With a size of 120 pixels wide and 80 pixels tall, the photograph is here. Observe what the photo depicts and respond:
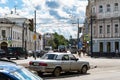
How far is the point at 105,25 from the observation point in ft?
253

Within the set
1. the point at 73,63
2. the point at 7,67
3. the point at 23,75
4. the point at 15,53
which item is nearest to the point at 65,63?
the point at 73,63

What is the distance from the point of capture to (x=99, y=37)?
257 feet

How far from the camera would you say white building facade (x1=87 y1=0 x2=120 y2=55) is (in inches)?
2963

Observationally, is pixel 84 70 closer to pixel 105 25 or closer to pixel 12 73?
pixel 12 73

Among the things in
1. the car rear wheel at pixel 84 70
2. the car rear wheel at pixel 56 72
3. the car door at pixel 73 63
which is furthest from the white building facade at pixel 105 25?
the car rear wheel at pixel 56 72

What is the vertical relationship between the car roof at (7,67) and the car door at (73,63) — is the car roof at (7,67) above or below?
above

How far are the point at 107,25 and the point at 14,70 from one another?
71.0 metres

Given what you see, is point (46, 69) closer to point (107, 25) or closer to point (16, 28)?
point (107, 25)

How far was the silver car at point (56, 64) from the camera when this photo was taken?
24.0m

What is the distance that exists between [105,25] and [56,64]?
53.3m

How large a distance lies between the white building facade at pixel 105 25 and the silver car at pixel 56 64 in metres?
46.9

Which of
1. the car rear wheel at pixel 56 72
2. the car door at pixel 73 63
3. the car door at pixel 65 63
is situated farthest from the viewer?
the car door at pixel 73 63

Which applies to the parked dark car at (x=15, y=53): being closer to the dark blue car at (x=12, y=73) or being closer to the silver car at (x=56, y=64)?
the silver car at (x=56, y=64)

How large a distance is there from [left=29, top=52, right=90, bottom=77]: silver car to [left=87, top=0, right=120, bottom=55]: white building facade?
154 ft
